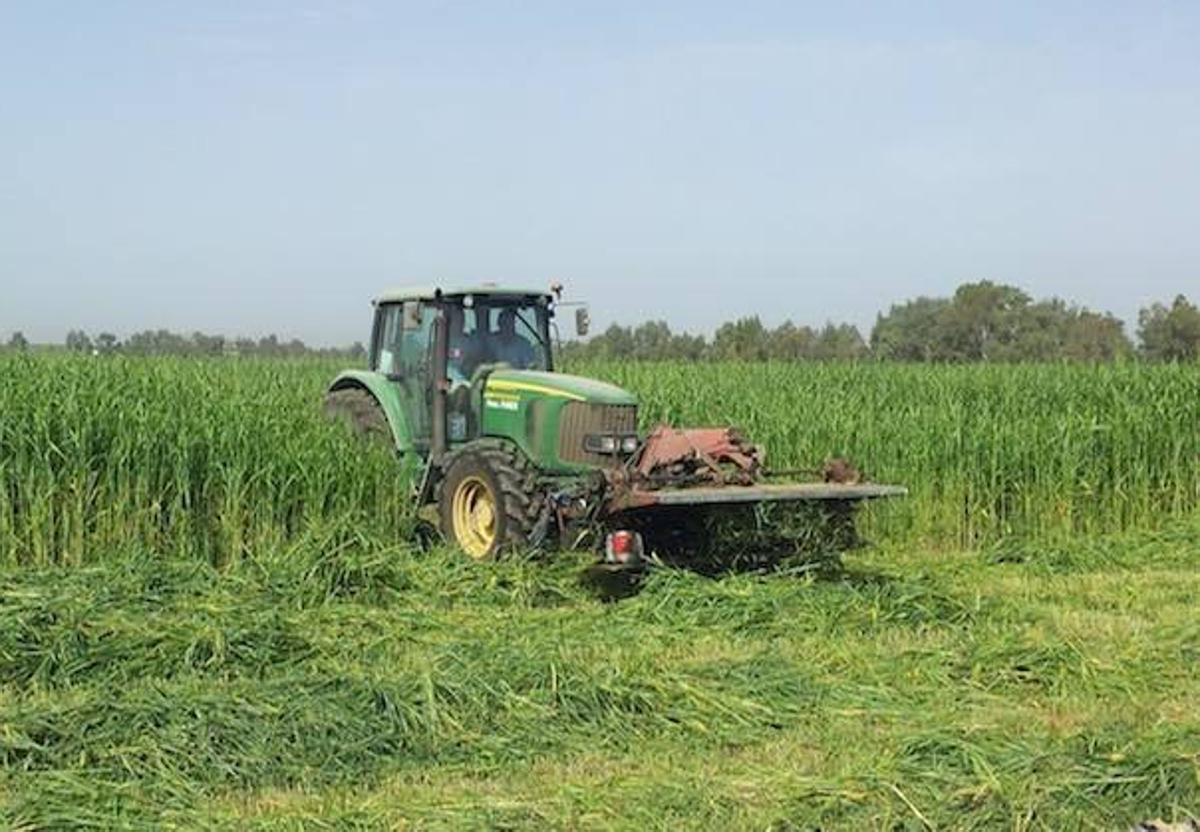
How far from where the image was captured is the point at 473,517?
408 inches

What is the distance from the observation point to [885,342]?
45.7 m

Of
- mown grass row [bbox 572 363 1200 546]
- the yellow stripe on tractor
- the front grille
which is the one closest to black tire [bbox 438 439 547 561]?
the front grille

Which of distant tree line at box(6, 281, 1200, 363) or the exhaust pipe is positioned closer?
the exhaust pipe

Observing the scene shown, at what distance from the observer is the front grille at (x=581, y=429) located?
32.9 ft

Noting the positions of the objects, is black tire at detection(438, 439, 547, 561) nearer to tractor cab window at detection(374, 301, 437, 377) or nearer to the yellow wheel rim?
the yellow wheel rim

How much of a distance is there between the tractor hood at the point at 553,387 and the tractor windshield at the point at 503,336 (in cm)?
34

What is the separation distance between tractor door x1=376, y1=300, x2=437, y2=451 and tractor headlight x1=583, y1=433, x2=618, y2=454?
1.53m

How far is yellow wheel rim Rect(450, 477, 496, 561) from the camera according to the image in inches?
401

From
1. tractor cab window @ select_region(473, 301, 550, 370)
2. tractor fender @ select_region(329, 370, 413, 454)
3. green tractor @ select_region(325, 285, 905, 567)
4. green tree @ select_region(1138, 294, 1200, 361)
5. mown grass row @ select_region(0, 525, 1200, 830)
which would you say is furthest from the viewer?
green tree @ select_region(1138, 294, 1200, 361)

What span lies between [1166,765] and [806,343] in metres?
36.1

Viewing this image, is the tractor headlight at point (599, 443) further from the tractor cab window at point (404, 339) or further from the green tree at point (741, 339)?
the green tree at point (741, 339)

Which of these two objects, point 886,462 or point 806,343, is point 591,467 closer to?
point 886,462

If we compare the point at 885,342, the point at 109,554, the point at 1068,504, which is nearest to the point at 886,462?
the point at 1068,504

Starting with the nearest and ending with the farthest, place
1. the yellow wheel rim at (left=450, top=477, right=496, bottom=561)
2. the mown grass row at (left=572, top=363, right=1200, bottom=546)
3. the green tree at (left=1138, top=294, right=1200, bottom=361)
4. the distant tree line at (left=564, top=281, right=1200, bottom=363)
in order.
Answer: the yellow wheel rim at (left=450, top=477, right=496, bottom=561)
the mown grass row at (left=572, top=363, right=1200, bottom=546)
the green tree at (left=1138, top=294, right=1200, bottom=361)
the distant tree line at (left=564, top=281, right=1200, bottom=363)
